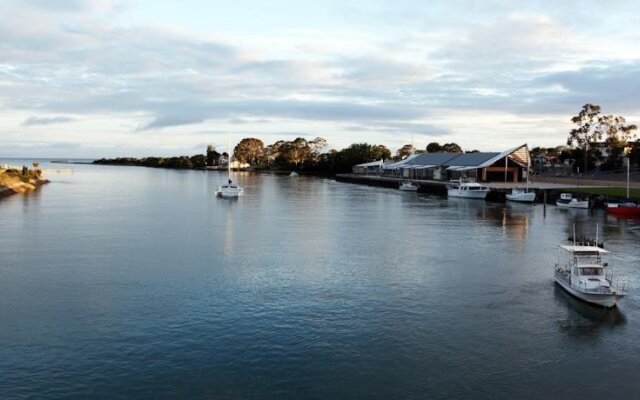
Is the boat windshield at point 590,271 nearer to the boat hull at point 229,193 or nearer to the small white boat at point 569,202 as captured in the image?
the small white boat at point 569,202

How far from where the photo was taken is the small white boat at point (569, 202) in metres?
84.5

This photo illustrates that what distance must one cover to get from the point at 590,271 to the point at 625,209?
48.2m

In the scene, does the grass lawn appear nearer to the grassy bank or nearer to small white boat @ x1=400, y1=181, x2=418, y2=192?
small white boat @ x1=400, y1=181, x2=418, y2=192

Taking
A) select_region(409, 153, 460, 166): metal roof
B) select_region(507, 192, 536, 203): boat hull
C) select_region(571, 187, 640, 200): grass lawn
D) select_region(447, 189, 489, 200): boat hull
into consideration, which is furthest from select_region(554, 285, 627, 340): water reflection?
select_region(409, 153, 460, 166): metal roof

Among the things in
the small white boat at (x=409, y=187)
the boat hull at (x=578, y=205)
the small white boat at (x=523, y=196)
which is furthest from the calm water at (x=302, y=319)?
the small white boat at (x=409, y=187)

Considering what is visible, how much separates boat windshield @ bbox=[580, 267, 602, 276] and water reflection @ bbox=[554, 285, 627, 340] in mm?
1611

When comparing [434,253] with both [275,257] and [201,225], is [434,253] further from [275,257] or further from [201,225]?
[201,225]

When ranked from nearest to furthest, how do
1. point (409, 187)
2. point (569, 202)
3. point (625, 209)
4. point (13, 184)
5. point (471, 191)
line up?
1. point (625, 209)
2. point (569, 202)
3. point (471, 191)
4. point (13, 184)
5. point (409, 187)

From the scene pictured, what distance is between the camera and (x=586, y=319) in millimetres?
29234

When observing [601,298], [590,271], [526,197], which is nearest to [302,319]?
[601,298]

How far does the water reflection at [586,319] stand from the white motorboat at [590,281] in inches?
17.9

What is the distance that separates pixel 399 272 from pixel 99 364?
21.5 metres

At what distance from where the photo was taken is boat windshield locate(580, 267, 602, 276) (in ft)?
107

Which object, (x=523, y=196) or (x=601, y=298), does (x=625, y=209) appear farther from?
(x=601, y=298)
